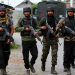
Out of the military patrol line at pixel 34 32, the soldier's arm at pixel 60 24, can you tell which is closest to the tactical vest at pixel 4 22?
the military patrol line at pixel 34 32

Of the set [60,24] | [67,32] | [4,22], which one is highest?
[4,22]

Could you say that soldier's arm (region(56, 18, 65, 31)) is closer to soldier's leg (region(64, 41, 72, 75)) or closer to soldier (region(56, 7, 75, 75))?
soldier (region(56, 7, 75, 75))

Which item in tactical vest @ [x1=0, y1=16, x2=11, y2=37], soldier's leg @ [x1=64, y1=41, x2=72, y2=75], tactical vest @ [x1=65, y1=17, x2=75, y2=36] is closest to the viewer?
tactical vest @ [x1=0, y1=16, x2=11, y2=37]

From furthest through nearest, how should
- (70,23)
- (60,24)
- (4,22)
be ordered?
(60,24) → (70,23) → (4,22)

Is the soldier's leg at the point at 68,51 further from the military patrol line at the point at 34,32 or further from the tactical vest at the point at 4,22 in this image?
the tactical vest at the point at 4,22

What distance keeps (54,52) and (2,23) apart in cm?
169

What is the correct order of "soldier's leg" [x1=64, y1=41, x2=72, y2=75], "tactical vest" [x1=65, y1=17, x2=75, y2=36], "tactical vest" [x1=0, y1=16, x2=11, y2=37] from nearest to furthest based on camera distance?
"tactical vest" [x1=0, y1=16, x2=11, y2=37]
"tactical vest" [x1=65, y1=17, x2=75, y2=36]
"soldier's leg" [x1=64, y1=41, x2=72, y2=75]

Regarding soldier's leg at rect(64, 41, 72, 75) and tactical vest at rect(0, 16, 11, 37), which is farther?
soldier's leg at rect(64, 41, 72, 75)

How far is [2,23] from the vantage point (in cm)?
577

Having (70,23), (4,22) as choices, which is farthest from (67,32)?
(4,22)

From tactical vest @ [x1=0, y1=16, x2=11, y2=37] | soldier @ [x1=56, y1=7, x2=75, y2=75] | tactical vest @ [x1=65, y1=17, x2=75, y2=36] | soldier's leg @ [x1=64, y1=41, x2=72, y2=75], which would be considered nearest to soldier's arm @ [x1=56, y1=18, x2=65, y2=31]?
soldier @ [x1=56, y1=7, x2=75, y2=75]

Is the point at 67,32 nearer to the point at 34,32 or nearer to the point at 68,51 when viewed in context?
the point at 68,51

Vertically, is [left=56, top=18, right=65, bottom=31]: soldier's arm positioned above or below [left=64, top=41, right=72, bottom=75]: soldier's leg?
above

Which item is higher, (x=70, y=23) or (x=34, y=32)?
(x=70, y=23)
